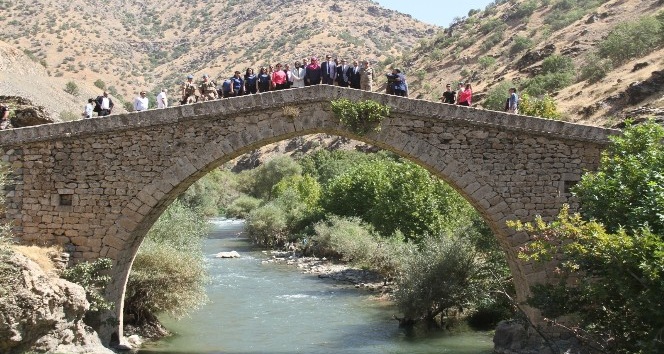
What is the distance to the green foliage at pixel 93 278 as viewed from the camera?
13.8 m

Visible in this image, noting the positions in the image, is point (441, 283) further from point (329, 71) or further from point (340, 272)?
point (340, 272)

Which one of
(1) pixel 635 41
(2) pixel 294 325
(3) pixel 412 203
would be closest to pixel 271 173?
(1) pixel 635 41

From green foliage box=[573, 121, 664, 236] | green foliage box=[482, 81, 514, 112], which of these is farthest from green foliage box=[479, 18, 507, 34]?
green foliage box=[573, 121, 664, 236]

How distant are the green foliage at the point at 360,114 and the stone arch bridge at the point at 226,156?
0.49ft

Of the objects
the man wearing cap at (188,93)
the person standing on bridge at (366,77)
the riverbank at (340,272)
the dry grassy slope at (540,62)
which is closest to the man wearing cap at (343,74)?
the person standing on bridge at (366,77)

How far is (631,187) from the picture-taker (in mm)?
10352

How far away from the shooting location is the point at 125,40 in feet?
340

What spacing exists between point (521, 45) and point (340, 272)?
95.5 feet

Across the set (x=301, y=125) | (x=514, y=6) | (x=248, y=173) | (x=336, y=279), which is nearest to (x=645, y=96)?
(x=336, y=279)

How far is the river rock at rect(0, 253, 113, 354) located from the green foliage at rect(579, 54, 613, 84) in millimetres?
30018

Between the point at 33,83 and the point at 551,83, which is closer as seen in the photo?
the point at 551,83

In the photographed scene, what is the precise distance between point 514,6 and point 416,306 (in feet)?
172

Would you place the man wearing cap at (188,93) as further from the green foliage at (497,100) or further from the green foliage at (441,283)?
the green foliage at (497,100)

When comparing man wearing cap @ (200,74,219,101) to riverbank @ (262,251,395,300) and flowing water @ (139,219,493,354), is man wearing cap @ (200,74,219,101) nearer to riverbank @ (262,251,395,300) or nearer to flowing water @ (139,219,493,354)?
flowing water @ (139,219,493,354)
